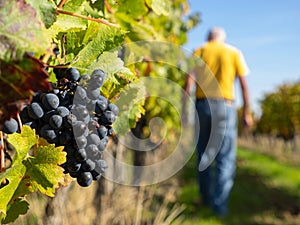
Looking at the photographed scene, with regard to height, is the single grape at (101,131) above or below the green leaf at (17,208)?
above

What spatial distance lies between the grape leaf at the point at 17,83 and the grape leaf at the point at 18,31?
0.01 m

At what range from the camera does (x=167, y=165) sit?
239 inches

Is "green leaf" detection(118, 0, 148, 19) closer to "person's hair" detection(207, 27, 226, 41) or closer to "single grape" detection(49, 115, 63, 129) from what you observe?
"single grape" detection(49, 115, 63, 129)

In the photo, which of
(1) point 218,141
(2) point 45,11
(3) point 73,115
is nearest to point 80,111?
(3) point 73,115

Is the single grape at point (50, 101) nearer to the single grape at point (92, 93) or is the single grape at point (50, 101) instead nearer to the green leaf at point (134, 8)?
the single grape at point (92, 93)

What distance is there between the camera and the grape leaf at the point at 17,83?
2.14ft

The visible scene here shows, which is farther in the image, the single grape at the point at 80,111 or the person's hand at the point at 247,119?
the person's hand at the point at 247,119

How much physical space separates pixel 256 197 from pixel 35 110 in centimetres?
753

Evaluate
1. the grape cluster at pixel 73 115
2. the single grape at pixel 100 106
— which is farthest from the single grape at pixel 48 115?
the single grape at pixel 100 106

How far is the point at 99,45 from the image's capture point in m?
1.04

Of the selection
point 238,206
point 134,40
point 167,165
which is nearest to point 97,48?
point 134,40

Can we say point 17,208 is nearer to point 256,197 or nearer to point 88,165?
point 88,165

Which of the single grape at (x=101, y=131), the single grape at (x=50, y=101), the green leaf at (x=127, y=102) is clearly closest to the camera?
the single grape at (x=50, y=101)

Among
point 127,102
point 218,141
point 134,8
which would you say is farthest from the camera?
point 218,141
